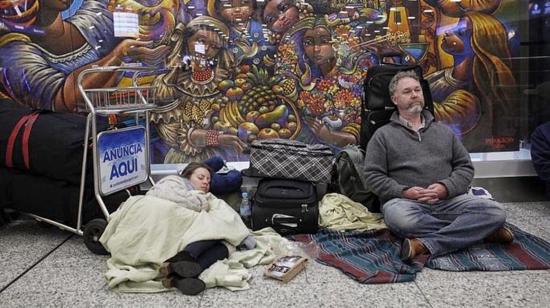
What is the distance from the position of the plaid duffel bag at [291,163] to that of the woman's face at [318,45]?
1.01m

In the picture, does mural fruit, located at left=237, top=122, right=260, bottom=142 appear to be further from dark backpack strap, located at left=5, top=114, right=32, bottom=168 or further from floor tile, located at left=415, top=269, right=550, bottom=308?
floor tile, located at left=415, top=269, right=550, bottom=308

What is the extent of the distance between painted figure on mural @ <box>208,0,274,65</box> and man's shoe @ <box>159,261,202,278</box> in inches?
92.0

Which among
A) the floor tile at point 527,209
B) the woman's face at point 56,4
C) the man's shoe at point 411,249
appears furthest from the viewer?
the woman's face at point 56,4

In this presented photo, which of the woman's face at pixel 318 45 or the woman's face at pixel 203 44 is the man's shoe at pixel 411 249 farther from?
the woman's face at pixel 203 44

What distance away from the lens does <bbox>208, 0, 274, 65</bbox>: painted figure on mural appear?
4547mm

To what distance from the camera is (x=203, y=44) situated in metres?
4.57

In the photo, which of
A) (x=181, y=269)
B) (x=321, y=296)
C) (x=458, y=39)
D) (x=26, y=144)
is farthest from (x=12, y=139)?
(x=458, y=39)

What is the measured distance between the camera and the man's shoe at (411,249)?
122 inches

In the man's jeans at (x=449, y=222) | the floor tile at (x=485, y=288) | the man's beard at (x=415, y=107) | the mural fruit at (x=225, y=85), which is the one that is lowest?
the floor tile at (x=485, y=288)

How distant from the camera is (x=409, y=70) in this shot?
398 cm

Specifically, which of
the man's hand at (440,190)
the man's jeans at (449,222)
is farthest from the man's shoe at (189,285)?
the man's hand at (440,190)

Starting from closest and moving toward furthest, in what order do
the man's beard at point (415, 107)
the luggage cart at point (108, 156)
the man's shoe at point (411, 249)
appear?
the man's shoe at point (411, 249) → the luggage cart at point (108, 156) → the man's beard at point (415, 107)

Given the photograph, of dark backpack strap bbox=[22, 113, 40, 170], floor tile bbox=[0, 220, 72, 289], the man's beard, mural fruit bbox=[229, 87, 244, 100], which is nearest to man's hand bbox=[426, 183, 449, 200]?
the man's beard

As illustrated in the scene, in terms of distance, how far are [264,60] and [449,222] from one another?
86.5 inches
